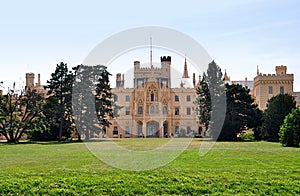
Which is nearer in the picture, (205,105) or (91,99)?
(91,99)

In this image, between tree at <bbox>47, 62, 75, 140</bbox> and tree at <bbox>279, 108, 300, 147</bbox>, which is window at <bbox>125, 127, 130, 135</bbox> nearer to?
tree at <bbox>47, 62, 75, 140</bbox>

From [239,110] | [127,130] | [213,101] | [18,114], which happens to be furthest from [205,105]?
[127,130]

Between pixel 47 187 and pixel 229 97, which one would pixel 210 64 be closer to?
pixel 229 97

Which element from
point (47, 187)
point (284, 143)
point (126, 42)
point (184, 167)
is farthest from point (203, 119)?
point (47, 187)

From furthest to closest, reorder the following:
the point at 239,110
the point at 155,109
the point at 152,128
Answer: the point at 155,109, the point at 152,128, the point at 239,110

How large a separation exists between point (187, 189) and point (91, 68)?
33.6m

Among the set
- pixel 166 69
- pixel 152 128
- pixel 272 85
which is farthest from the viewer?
pixel 166 69

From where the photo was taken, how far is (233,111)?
45.7 metres

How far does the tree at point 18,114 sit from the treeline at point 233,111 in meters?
18.1

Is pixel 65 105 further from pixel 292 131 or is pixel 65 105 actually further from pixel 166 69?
pixel 166 69

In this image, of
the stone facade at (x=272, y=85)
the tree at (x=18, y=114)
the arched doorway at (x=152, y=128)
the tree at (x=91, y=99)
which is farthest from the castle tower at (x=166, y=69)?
the tree at (x=18, y=114)

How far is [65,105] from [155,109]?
2762 cm

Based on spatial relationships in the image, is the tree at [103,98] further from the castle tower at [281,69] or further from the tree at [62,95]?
the castle tower at [281,69]

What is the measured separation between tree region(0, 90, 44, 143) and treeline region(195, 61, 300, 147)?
18.1 meters
